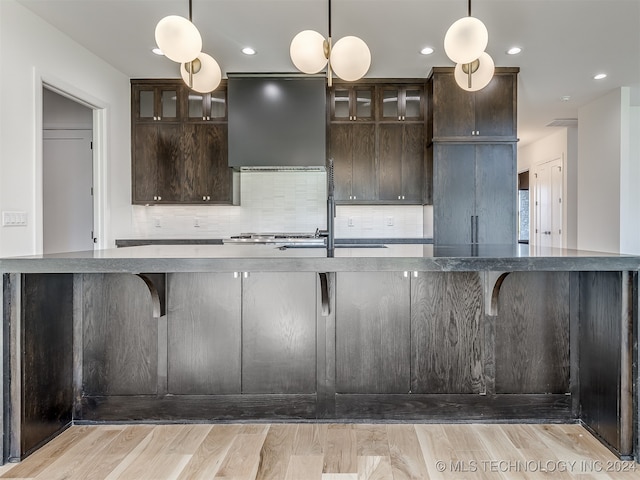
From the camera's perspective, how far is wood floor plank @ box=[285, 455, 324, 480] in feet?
5.49

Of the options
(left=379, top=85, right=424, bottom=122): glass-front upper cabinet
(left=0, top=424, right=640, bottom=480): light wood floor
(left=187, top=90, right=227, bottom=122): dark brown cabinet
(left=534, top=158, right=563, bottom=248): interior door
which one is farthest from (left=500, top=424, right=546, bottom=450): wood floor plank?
(left=534, top=158, right=563, bottom=248): interior door

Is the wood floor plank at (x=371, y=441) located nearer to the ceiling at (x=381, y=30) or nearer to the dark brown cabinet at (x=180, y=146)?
the ceiling at (x=381, y=30)

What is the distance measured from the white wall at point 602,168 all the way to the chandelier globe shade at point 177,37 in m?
5.23

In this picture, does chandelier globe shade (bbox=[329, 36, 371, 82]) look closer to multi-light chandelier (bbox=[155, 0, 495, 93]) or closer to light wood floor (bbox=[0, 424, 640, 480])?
multi-light chandelier (bbox=[155, 0, 495, 93])

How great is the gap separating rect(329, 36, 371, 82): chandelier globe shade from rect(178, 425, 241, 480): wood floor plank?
1960 millimetres

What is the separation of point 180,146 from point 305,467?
3.79 meters

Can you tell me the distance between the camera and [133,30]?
3418mm

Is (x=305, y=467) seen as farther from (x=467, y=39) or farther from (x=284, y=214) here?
(x=284, y=214)

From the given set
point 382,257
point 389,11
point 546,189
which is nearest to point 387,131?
point 389,11

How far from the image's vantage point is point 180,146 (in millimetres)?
4566

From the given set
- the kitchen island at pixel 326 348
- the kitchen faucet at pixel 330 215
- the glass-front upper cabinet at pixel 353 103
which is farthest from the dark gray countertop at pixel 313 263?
the glass-front upper cabinet at pixel 353 103

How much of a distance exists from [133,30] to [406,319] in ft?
10.6

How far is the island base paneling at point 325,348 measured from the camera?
83.7 inches

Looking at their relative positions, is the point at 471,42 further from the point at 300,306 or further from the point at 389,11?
the point at 300,306
